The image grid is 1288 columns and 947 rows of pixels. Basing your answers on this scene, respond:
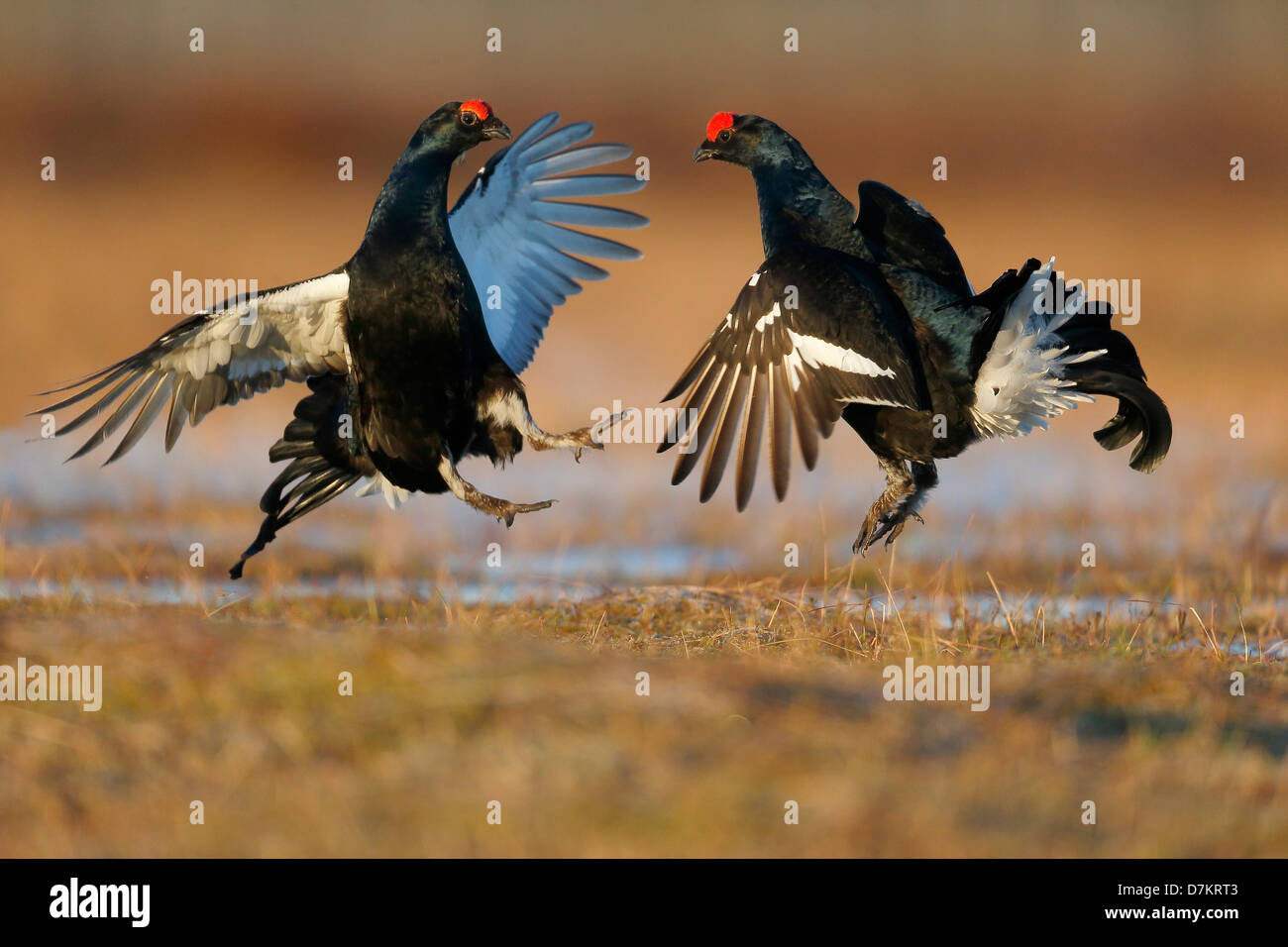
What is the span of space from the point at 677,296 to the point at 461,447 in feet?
29.1

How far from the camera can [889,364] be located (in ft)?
18.4

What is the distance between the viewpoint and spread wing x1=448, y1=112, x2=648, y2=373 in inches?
280

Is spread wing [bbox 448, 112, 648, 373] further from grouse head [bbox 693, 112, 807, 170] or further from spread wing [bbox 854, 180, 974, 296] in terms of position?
spread wing [bbox 854, 180, 974, 296]

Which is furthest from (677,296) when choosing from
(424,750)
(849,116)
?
(424,750)

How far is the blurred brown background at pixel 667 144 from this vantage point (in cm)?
1347

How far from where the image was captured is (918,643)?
5.50m

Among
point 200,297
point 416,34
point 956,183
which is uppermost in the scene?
point 416,34

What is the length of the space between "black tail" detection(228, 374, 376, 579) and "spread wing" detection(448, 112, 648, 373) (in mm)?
1000

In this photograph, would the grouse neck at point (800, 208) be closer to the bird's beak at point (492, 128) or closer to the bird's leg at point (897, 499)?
the bird's leg at point (897, 499)

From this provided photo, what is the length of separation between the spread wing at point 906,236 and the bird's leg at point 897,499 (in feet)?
2.54

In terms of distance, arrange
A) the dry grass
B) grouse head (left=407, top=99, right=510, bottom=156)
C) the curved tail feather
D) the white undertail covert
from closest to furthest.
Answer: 1. the dry grass
2. the white undertail covert
3. the curved tail feather
4. grouse head (left=407, top=99, right=510, bottom=156)

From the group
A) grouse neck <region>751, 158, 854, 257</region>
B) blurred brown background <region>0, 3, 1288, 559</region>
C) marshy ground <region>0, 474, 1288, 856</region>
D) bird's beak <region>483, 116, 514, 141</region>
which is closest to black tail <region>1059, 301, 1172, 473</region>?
marshy ground <region>0, 474, 1288, 856</region>

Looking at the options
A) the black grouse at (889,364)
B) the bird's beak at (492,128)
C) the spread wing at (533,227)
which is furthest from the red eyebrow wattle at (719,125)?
the bird's beak at (492,128)
